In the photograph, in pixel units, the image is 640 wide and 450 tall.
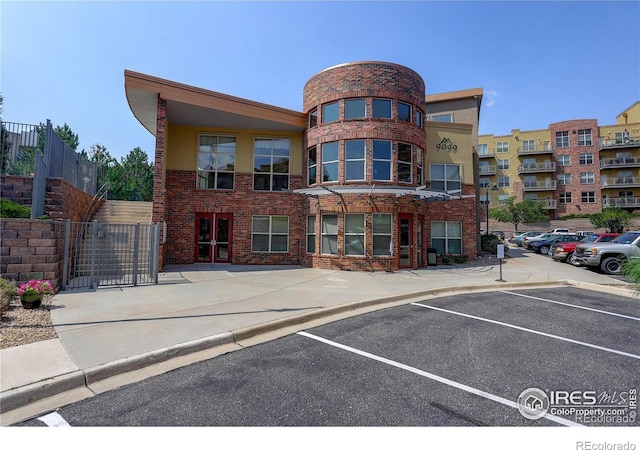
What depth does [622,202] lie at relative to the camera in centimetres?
5281

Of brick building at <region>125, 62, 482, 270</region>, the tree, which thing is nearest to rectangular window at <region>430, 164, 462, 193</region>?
brick building at <region>125, 62, 482, 270</region>

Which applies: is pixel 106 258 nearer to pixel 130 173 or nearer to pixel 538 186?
pixel 130 173

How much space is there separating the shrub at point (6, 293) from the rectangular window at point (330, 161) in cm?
1152

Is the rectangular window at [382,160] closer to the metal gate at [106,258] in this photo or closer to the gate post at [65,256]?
the metal gate at [106,258]

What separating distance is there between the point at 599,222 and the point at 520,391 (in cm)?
5372

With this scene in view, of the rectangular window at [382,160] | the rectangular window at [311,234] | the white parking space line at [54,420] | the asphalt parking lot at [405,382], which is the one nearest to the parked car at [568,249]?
the rectangular window at [382,160]

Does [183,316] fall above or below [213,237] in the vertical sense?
below

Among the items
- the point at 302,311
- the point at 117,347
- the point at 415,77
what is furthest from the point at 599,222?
the point at 117,347

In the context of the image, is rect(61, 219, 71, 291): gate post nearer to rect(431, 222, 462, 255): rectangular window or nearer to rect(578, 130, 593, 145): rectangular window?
rect(431, 222, 462, 255): rectangular window

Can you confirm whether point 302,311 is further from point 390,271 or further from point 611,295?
point 611,295

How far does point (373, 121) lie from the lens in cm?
1466

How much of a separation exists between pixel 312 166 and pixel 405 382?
13.3 metres

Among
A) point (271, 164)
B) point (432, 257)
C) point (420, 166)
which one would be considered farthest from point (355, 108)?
point (432, 257)
